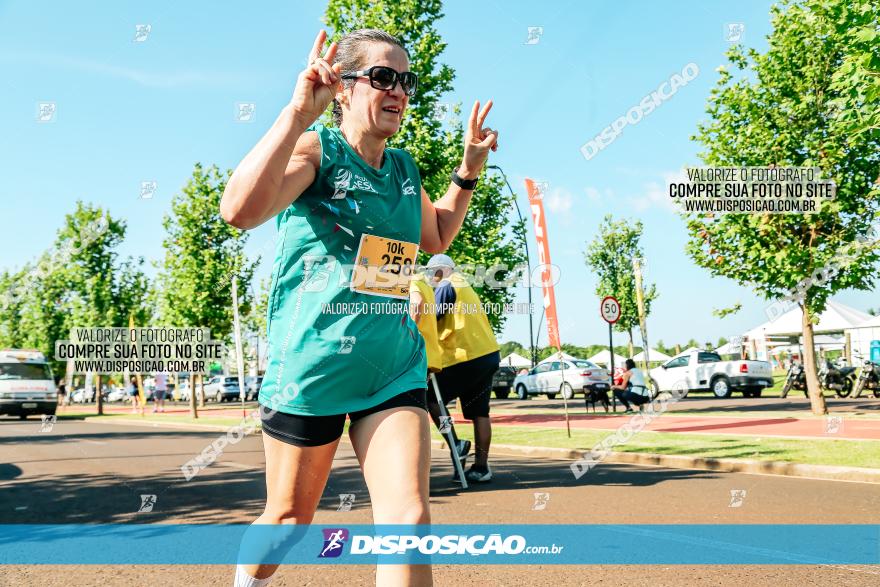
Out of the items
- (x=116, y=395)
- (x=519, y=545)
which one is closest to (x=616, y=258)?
(x=519, y=545)

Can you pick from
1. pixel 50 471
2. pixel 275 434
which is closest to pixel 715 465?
pixel 275 434

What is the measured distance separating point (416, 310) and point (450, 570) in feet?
9.28

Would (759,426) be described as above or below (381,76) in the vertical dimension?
below

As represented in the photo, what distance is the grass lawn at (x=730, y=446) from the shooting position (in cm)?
827

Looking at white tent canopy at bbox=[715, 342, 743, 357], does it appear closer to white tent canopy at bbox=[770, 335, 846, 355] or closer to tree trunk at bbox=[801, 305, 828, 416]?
white tent canopy at bbox=[770, 335, 846, 355]

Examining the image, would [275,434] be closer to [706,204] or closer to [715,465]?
[715,465]

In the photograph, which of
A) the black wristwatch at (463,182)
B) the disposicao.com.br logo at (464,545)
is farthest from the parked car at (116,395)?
the black wristwatch at (463,182)

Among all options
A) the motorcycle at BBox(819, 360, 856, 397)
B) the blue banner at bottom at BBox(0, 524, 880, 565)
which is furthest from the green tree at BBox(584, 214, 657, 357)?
the blue banner at bottom at BBox(0, 524, 880, 565)

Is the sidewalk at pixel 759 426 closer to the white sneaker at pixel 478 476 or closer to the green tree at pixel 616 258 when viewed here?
the white sneaker at pixel 478 476

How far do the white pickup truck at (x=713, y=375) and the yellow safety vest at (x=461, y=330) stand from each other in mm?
20269

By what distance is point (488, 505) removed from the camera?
6148mm

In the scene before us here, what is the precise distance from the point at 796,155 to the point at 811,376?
4679 millimetres

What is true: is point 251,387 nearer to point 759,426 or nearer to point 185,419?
point 185,419

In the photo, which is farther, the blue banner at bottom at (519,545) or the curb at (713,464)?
the curb at (713,464)
